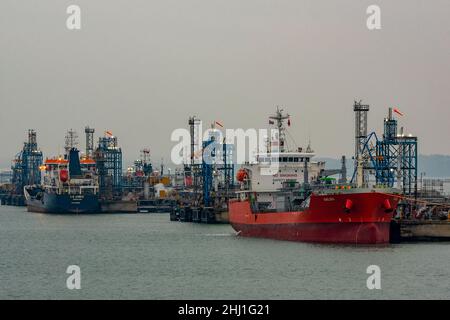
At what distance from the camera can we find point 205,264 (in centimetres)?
6059

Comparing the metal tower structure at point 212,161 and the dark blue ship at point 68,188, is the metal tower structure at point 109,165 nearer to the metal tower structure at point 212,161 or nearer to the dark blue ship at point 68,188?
the dark blue ship at point 68,188

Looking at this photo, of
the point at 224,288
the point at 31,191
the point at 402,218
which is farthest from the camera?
the point at 31,191

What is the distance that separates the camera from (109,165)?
18000 cm

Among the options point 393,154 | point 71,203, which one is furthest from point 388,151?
point 71,203

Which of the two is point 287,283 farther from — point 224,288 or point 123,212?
point 123,212

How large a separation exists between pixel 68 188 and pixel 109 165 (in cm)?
2653

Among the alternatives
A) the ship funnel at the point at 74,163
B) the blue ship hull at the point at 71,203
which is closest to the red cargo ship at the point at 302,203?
the blue ship hull at the point at 71,203

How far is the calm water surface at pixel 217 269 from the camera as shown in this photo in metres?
48.4

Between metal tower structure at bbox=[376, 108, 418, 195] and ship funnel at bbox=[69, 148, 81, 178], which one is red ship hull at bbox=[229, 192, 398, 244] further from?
ship funnel at bbox=[69, 148, 81, 178]

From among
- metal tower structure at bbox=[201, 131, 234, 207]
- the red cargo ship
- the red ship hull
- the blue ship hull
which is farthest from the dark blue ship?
the red ship hull

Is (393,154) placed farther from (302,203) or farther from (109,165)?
(109,165)

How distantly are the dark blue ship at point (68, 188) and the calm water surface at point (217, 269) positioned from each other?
65332 millimetres
